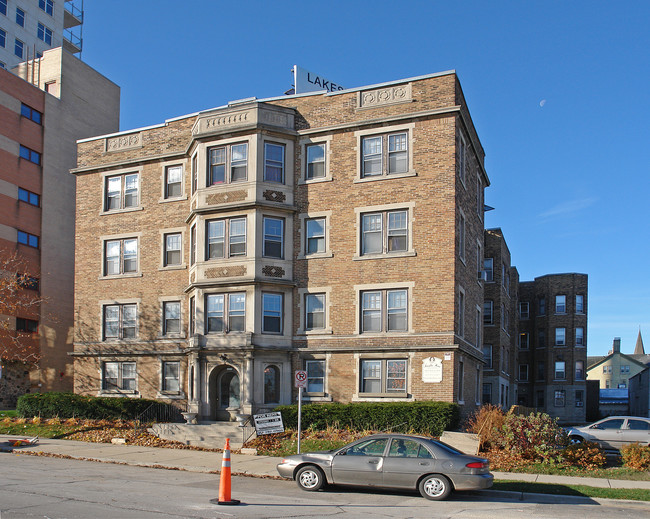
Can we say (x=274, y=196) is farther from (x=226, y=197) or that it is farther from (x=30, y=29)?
(x=30, y=29)

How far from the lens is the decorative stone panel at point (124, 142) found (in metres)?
30.7

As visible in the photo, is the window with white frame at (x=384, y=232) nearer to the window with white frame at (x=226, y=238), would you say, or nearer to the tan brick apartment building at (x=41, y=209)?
the window with white frame at (x=226, y=238)

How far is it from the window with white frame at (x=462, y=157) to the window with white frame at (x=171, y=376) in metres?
13.6

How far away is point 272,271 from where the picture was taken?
Result: 86.2ft

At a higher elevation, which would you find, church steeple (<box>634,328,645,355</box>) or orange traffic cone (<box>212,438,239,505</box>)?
orange traffic cone (<box>212,438,239,505</box>)

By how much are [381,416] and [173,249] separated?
12042mm

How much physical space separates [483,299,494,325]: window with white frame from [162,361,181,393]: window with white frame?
1938cm

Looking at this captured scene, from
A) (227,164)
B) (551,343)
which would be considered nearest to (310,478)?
(227,164)

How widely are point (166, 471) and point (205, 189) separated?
12.8m

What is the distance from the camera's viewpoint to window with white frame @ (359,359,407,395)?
2462 centimetres

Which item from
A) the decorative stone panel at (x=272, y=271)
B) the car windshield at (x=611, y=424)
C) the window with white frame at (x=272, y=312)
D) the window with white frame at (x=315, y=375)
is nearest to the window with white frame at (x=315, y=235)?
the decorative stone panel at (x=272, y=271)

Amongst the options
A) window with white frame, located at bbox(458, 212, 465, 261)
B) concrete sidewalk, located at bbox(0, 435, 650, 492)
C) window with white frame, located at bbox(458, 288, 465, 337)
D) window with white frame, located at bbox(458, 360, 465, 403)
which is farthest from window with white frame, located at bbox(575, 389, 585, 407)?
concrete sidewalk, located at bbox(0, 435, 650, 492)

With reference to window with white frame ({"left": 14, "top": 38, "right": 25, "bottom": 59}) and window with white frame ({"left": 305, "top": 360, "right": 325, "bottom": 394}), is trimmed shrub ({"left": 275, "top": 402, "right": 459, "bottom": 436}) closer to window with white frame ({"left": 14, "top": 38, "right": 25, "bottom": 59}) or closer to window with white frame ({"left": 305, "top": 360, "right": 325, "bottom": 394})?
window with white frame ({"left": 305, "top": 360, "right": 325, "bottom": 394})

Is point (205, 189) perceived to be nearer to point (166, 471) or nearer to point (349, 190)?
point (349, 190)
